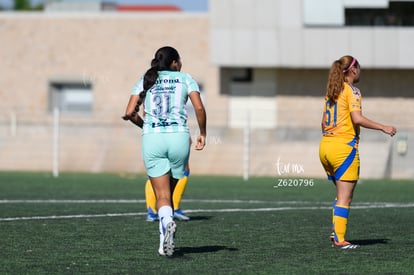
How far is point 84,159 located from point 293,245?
23514 millimetres

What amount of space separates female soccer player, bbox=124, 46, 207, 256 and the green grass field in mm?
685

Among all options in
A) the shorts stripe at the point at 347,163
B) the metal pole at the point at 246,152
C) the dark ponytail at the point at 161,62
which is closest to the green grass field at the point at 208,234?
the shorts stripe at the point at 347,163

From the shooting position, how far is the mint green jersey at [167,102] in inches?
391

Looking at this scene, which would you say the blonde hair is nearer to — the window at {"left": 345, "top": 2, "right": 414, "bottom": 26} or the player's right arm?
the player's right arm

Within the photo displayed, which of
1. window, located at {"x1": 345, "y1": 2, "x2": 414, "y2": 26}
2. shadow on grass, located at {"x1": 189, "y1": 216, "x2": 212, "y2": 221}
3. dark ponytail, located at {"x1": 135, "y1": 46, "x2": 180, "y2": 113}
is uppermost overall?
window, located at {"x1": 345, "y1": 2, "x2": 414, "y2": 26}

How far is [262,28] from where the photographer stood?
43.8m

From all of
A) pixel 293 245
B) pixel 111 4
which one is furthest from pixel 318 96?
pixel 293 245

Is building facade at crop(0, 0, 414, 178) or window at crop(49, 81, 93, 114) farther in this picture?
window at crop(49, 81, 93, 114)

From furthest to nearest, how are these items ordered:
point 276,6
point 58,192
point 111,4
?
point 111,4, point 276,6, point 58,192

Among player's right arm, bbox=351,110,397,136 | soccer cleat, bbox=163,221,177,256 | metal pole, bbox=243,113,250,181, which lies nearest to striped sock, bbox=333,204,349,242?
player's right arm, bbox=351,110,397,136

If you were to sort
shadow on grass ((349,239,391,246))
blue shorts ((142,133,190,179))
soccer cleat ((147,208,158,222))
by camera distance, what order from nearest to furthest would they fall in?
blue shorts ((142,133,190,179))
shadow on grass ((349,239,391,246))
soccer cleat ((147,208,158,222))

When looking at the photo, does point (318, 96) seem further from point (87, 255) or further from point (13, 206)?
point (87, 255)

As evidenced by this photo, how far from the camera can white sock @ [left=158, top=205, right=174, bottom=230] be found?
9.77m

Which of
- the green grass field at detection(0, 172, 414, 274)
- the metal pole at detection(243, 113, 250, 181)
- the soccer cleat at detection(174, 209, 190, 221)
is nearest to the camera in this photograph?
the green grass field at detection(0, 172, 414, 274)
